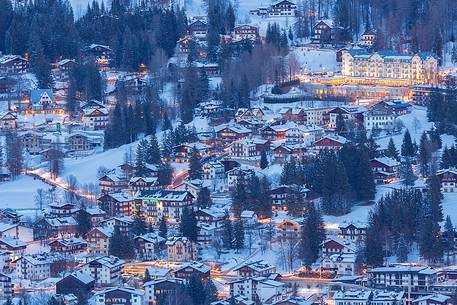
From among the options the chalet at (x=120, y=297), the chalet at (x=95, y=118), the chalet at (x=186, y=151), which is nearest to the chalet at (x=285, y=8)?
the chalet at (x=95, y=118)

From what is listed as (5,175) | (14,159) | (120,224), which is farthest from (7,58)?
(120,224)

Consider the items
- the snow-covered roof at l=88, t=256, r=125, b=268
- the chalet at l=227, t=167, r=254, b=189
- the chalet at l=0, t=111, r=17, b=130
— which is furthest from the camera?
the chalet at l=0, t=111, r=17, b=130

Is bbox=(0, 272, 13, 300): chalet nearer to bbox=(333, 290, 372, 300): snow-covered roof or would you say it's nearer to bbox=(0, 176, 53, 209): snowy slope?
bbox=(333, 290, 372, 300): snow-covered roof

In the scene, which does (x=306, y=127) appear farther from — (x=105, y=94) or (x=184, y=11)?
(x=184, y=11)

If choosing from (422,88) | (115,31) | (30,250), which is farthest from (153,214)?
(115,31)

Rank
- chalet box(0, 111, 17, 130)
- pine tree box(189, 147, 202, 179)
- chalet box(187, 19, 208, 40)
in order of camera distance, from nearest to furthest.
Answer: pine tree box(189, 147, 202, 179)
chalet box(0, 111, 17, 130)
chalet box(187, 19, 208, 40)

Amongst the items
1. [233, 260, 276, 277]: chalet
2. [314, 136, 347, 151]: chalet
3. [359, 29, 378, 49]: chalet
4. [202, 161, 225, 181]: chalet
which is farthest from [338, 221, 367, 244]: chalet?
[359, 29, 378, 49]: chalet

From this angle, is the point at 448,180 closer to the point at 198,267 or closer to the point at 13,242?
the point at 198,267
